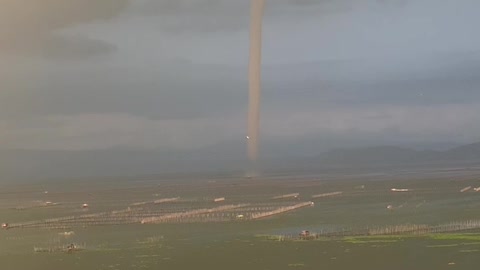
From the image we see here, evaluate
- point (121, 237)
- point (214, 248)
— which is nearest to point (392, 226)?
point (214, 248)

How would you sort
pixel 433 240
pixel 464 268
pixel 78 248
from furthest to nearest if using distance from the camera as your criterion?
pixel 78 248, pixel 433 240, pixel 464 268

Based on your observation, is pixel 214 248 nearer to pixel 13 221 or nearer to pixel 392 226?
pixel 392 226

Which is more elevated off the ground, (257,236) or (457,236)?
(257,236)

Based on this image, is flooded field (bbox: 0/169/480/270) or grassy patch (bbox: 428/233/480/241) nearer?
flooded field (bbox: 0/169/480/270)

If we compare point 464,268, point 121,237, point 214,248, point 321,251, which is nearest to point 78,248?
point 121,237

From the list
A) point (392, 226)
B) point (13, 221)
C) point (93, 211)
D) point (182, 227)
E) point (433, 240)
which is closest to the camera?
point (433, 240)

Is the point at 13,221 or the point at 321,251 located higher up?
the point at 13,221

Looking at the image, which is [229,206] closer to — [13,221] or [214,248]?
[13,221]

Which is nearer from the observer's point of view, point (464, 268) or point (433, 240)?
point (464, 268)

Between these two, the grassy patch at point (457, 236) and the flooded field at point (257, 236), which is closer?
the flooded field at point (257, 236)

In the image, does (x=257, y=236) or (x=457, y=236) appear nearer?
(x=457, y=236)
